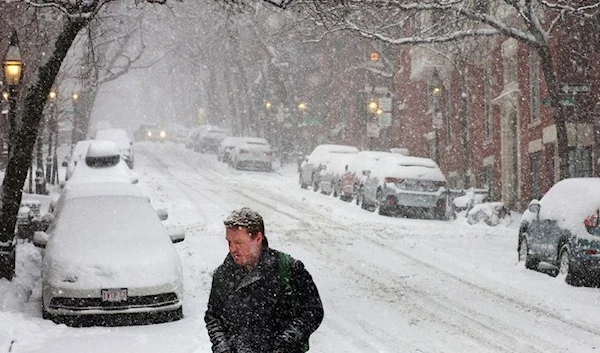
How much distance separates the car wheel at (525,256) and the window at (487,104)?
1618 cm

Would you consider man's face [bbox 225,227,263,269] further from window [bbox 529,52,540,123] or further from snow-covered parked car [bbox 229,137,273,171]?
snow-covered parked car [bbox 229,137,273,171]

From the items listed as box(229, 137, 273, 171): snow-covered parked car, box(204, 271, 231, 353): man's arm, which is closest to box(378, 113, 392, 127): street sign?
box(229, 137, 273, 171): snow-covered parked car

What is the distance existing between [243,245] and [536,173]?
24.2 m

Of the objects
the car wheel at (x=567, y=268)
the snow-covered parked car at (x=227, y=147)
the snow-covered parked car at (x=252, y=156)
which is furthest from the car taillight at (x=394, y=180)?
the snow-covered parked car at (x=227, y=147)

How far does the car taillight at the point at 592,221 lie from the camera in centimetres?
1318

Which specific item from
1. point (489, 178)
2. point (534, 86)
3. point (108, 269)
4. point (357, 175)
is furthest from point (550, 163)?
point (108, 269)

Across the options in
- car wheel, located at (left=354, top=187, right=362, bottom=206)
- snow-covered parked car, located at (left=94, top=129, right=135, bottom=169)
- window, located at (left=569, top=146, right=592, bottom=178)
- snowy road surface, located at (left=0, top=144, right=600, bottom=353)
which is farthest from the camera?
snow-covered parked car, located at (left=94, top=129, right=135, bottom=169)

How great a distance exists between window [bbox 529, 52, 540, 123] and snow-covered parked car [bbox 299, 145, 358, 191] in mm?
7946

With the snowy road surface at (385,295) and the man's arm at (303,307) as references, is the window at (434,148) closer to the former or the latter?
the snowy road surface at (385,295)

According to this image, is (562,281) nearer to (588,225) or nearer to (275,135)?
(588,225)

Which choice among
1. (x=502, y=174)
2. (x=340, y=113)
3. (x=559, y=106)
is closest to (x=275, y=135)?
(x=340, y=113)

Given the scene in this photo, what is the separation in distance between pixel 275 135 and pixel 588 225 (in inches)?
1970

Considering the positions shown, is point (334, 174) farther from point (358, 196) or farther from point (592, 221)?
point (592, 221)

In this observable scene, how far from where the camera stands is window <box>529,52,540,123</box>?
26.9m
